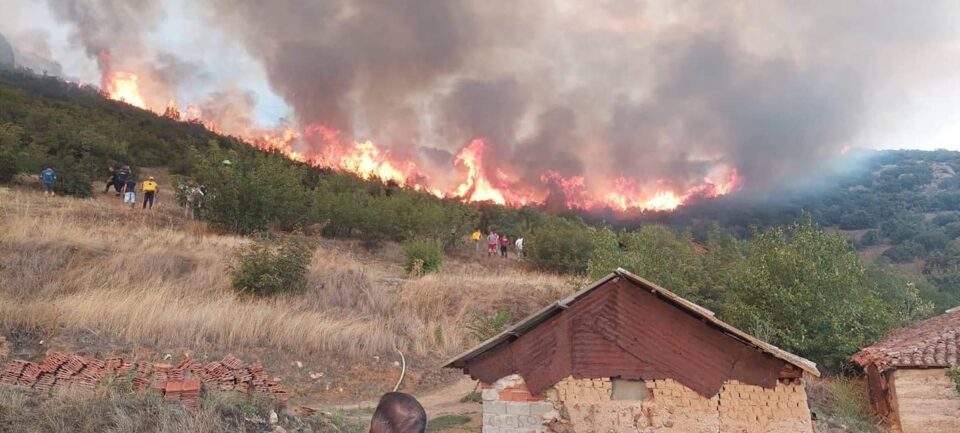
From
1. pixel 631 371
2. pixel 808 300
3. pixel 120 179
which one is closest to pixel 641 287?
pixel 631 371

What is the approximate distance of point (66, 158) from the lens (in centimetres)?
2923

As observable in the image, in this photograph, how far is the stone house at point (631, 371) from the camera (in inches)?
337

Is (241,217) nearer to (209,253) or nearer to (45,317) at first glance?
(209,253)

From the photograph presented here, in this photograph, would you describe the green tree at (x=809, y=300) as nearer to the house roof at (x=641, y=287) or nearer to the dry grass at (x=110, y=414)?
the house roof at (x=641, y=287)

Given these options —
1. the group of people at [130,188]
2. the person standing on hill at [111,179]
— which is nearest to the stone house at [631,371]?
the group of people at [130,188]

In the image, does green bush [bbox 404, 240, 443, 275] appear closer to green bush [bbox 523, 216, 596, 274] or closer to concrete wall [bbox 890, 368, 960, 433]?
green bush [bbox 523, 216, 596, 274]

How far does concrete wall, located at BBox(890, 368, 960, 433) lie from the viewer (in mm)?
14430

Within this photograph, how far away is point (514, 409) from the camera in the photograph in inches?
350

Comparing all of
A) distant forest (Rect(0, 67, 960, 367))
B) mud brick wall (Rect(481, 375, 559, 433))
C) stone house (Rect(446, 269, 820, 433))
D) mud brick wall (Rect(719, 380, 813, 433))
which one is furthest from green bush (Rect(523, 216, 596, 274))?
mud brick wall (Rect(481, 375, 559, 433))

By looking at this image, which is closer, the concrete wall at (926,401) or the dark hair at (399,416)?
the dark hair at (399,416)

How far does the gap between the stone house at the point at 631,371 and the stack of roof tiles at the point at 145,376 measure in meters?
3.73

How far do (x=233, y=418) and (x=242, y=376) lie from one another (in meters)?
1.95

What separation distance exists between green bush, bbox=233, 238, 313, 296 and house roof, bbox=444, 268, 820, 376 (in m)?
10.1

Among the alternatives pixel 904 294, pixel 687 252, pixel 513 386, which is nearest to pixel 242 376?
pixel 513 386
